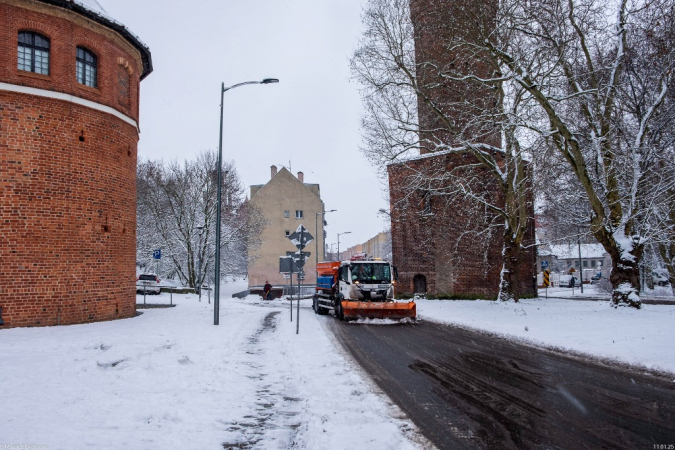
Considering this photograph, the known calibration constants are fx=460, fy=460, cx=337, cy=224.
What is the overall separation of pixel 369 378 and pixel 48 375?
4798 mm

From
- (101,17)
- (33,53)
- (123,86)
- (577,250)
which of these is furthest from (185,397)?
(577,250)

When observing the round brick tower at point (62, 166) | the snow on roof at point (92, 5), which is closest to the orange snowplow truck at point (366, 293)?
the round brick tower at point (62, 166)

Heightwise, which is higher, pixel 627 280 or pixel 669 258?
pixel 669 258

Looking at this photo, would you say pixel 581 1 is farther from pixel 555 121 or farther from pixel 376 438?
pixel 376 438

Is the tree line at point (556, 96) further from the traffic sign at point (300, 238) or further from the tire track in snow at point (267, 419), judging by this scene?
the tire track in snow at point (267, 419)

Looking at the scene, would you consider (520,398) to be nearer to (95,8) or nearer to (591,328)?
(591,328)

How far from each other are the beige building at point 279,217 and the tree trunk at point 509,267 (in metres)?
36.1

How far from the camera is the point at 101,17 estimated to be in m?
14.4

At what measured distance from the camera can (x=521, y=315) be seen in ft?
54.5

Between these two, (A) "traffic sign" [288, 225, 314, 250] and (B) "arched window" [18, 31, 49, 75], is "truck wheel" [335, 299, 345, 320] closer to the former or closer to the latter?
(A) "traffic sign" [288, 225, 314, 250]

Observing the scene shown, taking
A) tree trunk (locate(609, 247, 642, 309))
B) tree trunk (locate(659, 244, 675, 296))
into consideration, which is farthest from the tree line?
tree trunk (locate(659, 244, 675, 296))

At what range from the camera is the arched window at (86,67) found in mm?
14219

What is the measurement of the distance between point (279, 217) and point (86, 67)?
41613 mm

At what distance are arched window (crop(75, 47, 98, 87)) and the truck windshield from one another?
10.8 metres
